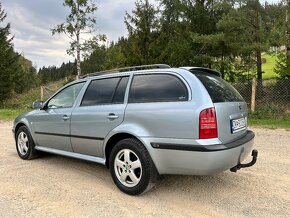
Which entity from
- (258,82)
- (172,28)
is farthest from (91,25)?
(258,82)

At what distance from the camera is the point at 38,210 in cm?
356

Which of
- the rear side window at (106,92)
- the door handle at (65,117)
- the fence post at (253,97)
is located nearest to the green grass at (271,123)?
the fence post at (253,97)

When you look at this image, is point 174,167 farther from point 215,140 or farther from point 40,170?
point 40,170

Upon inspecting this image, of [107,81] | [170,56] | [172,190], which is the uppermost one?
[170,56]

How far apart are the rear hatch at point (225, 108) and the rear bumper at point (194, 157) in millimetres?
146

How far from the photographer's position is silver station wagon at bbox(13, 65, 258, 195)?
11.7ft

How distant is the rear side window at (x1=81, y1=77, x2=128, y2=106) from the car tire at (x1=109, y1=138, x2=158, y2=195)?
686 millimetres

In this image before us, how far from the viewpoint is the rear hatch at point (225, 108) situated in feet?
12.1

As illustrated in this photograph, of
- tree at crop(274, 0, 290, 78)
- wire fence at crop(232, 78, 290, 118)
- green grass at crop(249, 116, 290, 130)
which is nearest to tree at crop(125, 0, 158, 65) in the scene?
wire fence at crop(232, 78, 290, 118)

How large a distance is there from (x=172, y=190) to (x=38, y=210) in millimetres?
1756

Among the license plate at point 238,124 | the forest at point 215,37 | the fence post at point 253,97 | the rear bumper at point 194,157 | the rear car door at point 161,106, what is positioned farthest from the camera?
the forest at point 215,37

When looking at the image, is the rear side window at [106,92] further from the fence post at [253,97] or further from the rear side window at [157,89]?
the fence post at [253,97]

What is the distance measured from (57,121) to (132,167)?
1797 mm

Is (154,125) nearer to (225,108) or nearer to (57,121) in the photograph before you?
(225,108)
